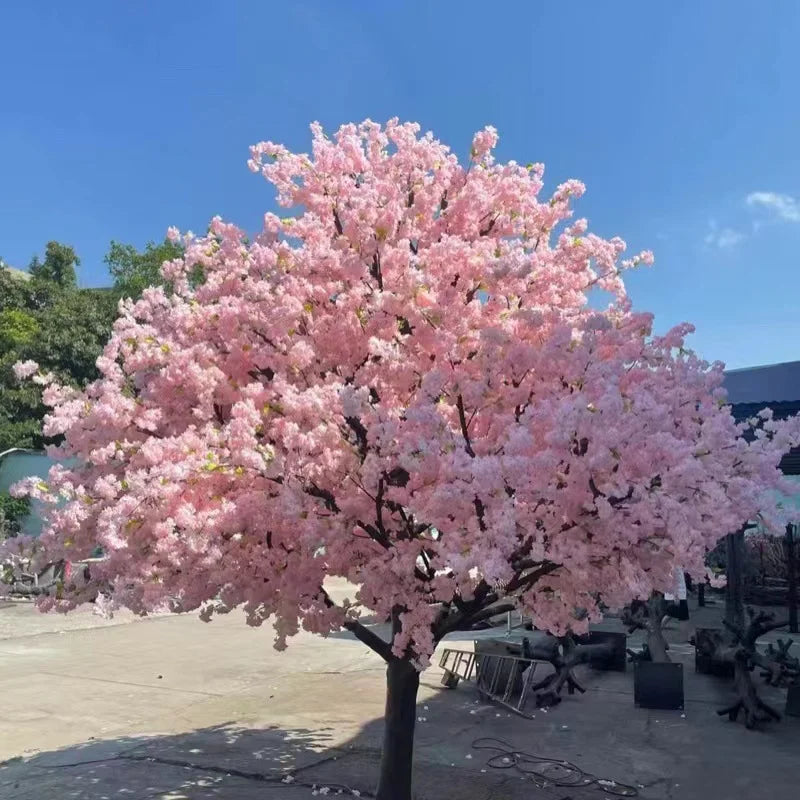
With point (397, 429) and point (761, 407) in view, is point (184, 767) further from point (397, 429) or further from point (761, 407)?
point (761, 407)

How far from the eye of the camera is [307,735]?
9344 mm

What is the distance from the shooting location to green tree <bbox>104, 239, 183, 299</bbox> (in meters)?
33.3

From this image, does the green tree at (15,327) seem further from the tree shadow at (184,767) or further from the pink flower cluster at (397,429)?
the pink flower cluster at (397,429)

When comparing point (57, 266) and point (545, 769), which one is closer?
point (545, 769)

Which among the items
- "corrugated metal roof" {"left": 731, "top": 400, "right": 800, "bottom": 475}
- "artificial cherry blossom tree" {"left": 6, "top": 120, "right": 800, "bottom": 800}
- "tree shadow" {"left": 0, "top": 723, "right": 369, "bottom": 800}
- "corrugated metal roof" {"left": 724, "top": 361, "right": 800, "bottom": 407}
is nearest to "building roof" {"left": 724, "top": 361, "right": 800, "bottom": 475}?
"corrugated metal roof" {"left": 724, "top": 361, "right": 800, "bottom": 407}

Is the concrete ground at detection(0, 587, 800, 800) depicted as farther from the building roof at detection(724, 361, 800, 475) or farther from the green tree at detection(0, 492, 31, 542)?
the green tree at detection(0, 492, 31, 542)

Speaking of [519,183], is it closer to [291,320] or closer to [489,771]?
[291,320]

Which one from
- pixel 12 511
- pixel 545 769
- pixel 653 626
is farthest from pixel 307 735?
pixel 12 511

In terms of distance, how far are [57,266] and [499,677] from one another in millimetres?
38807

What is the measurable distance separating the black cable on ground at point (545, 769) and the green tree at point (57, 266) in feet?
129

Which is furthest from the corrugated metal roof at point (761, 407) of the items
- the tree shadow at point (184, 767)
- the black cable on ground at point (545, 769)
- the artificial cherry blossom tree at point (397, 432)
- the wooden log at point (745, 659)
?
the tree shadow at point (184, 767)

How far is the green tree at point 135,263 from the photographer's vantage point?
33312mm

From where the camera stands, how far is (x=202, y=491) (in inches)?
214

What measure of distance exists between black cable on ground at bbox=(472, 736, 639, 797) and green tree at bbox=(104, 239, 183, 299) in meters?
27.9
